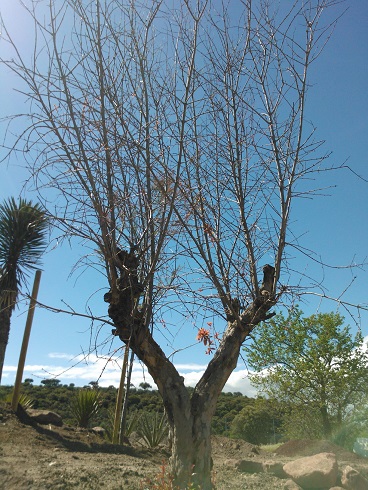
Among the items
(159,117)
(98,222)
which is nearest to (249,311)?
(98,222)

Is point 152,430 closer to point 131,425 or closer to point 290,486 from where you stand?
point 131,425

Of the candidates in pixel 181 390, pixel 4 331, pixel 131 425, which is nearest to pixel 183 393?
pixel 181 390

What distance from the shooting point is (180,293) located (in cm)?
481

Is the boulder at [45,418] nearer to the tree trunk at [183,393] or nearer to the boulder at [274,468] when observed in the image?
the boulder at [274,468]

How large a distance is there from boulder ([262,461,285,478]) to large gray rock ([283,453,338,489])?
83mm

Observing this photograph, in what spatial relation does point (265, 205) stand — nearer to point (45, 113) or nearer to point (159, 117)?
point (159, 117)

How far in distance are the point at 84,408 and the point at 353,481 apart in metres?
7.06

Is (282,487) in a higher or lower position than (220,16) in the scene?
lower

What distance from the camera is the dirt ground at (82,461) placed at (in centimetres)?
533

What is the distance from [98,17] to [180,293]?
2.66m

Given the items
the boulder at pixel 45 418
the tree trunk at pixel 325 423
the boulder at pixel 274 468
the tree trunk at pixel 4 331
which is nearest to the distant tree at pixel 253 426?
the tree trunk at pixel 325 423

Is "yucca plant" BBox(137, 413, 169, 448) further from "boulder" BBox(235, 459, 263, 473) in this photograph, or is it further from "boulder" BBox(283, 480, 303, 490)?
"boulder" BBox(283, 480, 303, 490)

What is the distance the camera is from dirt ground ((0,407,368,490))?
5328 mm

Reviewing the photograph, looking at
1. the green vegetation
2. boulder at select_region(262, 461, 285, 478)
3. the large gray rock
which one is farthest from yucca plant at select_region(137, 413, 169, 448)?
the green vegetation
